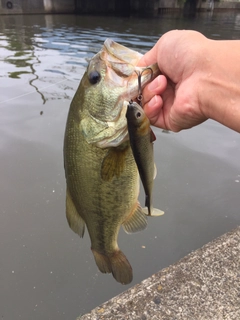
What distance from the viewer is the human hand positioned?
1.62 m

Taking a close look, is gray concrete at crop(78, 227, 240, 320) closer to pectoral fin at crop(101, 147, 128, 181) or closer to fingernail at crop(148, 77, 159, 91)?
pectoral fin at crop(101, 147, 128, 181)

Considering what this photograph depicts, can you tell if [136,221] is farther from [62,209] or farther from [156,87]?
[62,209]

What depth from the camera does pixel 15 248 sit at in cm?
339

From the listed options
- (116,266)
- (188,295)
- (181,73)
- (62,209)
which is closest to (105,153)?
(181,73)

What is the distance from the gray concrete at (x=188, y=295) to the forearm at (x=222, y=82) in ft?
4.43

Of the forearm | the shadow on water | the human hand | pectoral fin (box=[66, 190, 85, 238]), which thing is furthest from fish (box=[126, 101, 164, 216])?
the shadow on water

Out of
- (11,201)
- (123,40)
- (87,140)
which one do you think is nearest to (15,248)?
(11,201)

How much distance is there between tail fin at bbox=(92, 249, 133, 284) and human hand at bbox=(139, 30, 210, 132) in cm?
93

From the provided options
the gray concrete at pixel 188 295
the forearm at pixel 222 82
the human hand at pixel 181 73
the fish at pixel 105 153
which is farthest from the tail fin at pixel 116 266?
the forearm at pixel 222 82

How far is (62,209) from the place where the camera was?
12.9ft

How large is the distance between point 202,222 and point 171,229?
16.5 inches

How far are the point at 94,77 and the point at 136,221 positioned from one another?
2.98 ft

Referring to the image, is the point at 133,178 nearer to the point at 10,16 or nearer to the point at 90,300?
the point at 90,300

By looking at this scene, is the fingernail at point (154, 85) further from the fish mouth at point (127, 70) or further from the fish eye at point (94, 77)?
the fish eye at point (94, 77)
